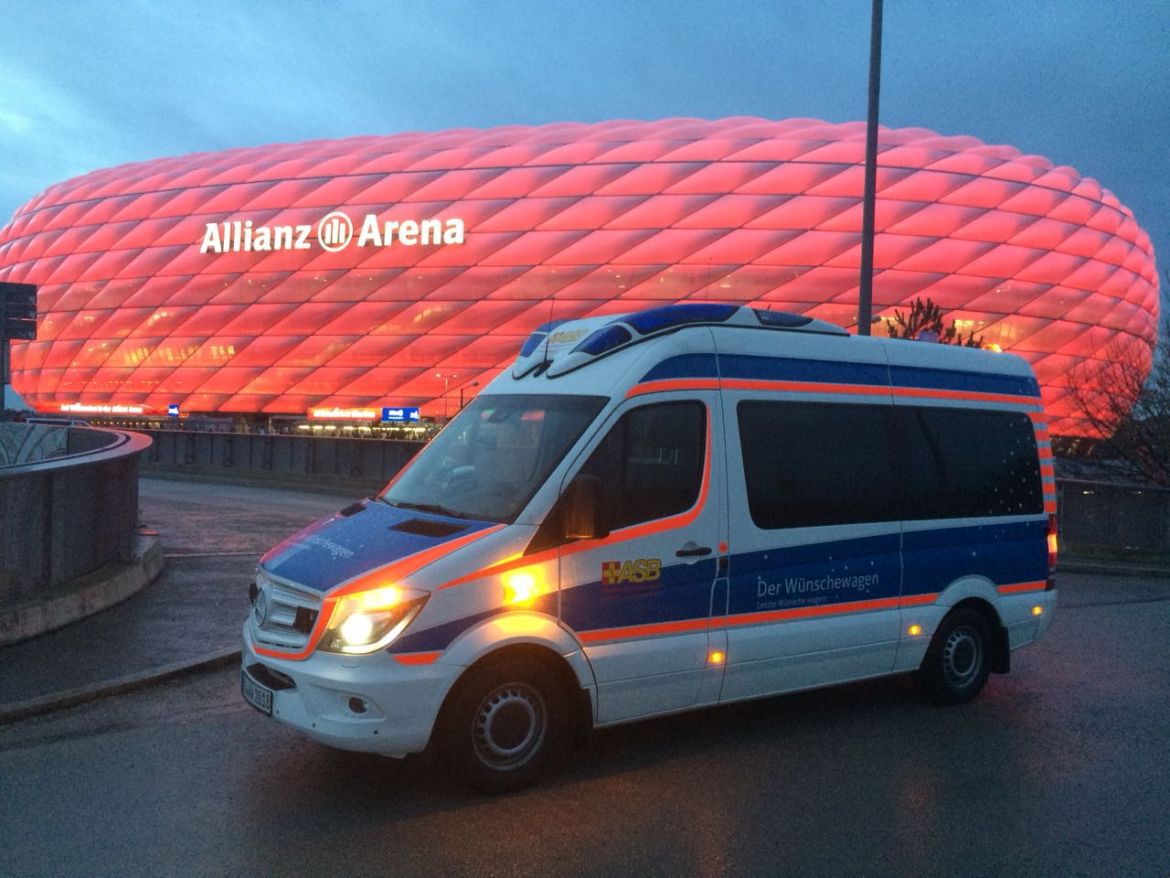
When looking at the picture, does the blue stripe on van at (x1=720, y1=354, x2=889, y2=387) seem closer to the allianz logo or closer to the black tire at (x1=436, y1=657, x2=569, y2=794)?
the black tire at (x1=436, y1=657, x2=569, y2=794)

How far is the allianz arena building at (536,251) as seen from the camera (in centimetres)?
5238

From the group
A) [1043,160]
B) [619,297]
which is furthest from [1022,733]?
[1043,160]

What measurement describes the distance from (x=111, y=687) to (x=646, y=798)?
3731 millimetres

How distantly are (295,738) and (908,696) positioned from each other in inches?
161

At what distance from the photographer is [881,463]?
21.5 ft

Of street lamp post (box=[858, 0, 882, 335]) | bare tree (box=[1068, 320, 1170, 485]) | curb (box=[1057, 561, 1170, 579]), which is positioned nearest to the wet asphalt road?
street lamp post (box=[858, 0, 882, 335])

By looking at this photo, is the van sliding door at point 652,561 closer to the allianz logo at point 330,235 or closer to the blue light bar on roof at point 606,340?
the blue light bar on roof at point 606,340

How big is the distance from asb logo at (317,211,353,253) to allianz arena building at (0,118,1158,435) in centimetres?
12

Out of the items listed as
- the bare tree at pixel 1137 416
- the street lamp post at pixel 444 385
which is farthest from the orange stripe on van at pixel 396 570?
the street lamp post at pixel 444 385

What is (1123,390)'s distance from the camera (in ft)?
65.9

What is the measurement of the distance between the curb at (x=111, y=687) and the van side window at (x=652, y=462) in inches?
143

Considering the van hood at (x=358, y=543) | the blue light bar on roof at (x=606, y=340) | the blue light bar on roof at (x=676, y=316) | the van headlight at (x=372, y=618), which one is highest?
the blue light bar on roof at (x=676, y=316)

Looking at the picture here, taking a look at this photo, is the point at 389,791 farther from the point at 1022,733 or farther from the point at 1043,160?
the point at 1043,160

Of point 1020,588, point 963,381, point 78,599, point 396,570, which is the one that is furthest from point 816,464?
point 78,599
